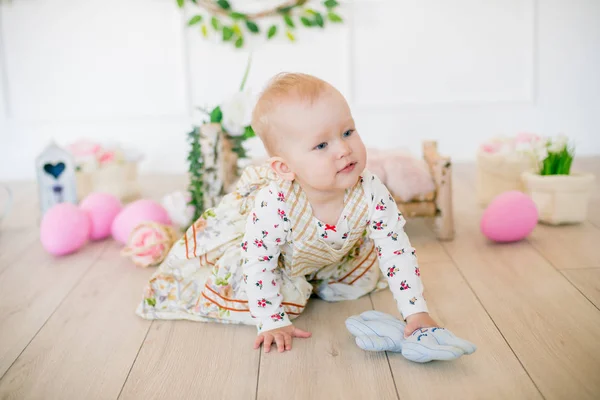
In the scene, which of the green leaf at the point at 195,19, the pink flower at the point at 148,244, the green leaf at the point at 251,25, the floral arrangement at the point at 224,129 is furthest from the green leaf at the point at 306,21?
the pink flower at the point at 148,244

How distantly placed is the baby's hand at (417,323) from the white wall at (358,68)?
2067 millimetres

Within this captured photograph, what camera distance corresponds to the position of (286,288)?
5.07ft

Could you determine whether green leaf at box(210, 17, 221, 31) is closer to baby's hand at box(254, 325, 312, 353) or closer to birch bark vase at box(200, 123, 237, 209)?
birch bark vase at box(200, 123, 237, 209)

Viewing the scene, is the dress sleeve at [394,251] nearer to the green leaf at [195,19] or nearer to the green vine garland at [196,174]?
the green vine garland at [196,174]

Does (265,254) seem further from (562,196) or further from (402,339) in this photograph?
(562,196)

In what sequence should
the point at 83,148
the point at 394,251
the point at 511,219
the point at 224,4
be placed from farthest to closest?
the point at 224,4 < the point at 83,148 < the point at 511,219 < the point at 394,251

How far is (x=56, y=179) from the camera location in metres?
2.47

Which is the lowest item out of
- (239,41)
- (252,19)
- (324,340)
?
(324,340)

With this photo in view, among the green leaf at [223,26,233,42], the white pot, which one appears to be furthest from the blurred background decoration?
the white pot

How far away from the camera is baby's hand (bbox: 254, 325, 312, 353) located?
1.39 metres

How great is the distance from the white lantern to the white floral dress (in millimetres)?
970

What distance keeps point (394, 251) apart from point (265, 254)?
10.9 inches

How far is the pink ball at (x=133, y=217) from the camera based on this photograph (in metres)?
2.14

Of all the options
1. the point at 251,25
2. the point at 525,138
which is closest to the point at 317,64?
the point at 251,25
